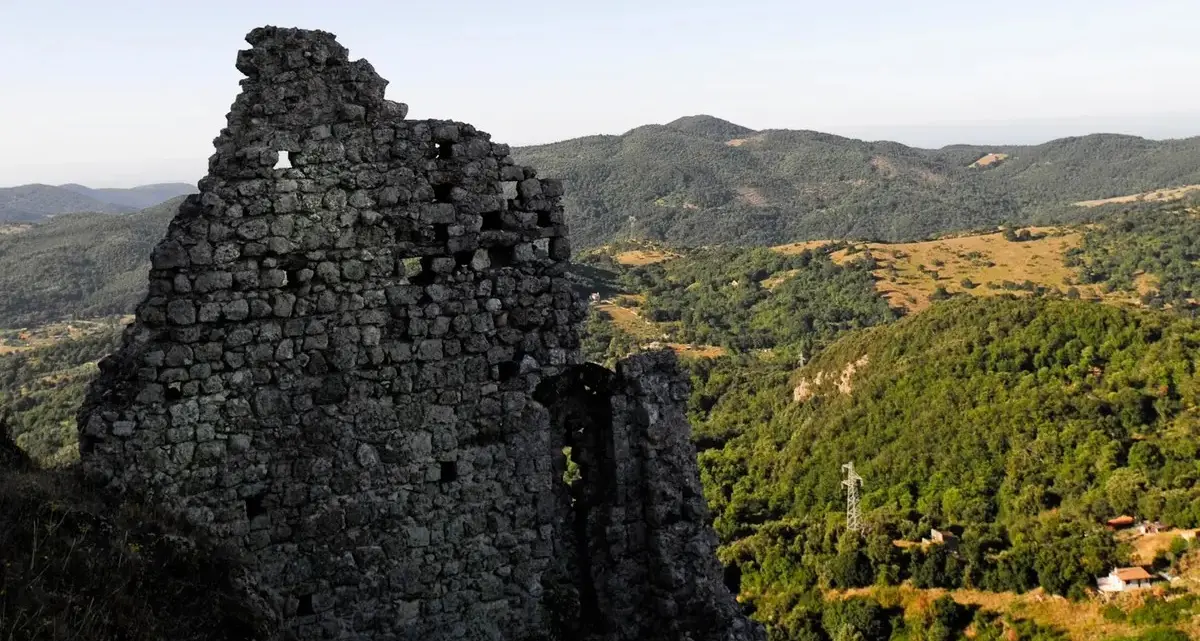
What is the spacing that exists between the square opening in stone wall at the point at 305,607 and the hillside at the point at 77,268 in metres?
50.5

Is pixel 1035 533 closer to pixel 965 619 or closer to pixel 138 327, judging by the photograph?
pixel 965 619

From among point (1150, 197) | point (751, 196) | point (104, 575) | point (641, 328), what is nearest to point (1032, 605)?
point (104, 575)

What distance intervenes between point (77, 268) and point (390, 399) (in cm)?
6888

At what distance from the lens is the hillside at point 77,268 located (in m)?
55.7

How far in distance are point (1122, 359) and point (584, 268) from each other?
43127 millimetres

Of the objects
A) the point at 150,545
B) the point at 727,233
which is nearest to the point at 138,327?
the point at 150,545

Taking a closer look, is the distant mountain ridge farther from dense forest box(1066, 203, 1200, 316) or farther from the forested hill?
dense forest box(1066, 203, 1200, 316)

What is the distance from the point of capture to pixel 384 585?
17.6ft

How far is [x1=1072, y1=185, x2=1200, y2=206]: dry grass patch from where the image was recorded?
118281 millimetres

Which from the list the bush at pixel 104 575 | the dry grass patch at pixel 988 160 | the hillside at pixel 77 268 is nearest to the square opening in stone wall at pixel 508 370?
the bush at pixel 104 575

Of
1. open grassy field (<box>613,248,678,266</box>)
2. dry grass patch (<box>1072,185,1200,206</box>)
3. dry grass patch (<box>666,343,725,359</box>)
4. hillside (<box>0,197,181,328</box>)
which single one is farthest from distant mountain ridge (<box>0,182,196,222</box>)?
dry grass patch (<box>1072,185,1200,206</box>)

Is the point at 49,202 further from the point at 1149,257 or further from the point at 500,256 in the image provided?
the point at 500,256

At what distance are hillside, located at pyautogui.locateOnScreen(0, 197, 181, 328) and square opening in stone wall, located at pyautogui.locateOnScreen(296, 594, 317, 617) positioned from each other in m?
50.5

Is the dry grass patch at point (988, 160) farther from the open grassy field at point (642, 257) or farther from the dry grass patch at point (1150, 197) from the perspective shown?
the open grassy field at point (642, 257)
